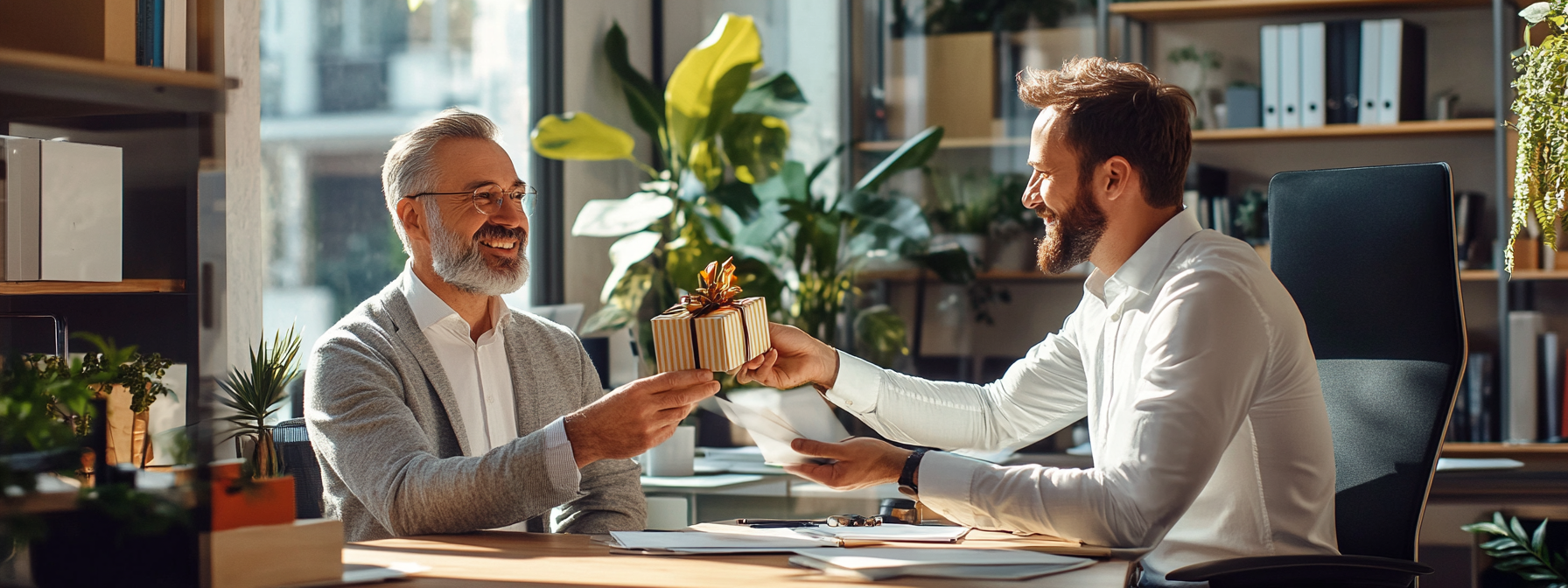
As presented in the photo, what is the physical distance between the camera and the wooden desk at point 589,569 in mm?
1326

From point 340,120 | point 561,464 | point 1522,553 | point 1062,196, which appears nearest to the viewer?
point 561,464

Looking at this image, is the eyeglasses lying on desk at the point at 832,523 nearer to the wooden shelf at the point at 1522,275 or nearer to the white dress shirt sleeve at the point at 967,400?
the white dress shirt sleeve at the point at 967,400

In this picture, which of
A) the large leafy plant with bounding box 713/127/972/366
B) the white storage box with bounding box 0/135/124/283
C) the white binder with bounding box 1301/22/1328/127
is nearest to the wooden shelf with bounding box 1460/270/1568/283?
the white binder with bounding box 1301/22/1328/127

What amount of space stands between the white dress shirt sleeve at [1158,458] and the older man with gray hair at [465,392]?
0.38 metres

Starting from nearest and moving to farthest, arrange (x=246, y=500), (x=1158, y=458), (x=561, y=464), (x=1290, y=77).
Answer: (x=246, y=500) → (x=1158, y=458) → (x=561, y=464) → (x=1290, y=77)

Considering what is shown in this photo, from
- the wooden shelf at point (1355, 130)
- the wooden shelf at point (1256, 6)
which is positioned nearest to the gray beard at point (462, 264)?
the wooden shelf at point (1355, 130)

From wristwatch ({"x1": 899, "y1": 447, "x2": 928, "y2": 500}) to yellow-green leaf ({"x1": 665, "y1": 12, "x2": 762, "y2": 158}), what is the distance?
7.38 ft

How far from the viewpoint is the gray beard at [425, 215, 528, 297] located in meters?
2.07

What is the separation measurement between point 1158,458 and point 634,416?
654 millimetres

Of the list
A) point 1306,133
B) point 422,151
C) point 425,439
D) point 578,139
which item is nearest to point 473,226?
point 422,151

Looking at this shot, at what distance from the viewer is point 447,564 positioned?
1.46 metres

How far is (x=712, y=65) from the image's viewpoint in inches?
146

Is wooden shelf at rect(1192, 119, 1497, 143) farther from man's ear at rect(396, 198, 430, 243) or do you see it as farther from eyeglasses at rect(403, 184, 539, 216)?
man's ear at rect(396, 198, 430, 243)

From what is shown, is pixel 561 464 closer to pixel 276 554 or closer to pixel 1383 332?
pixel 276 554
